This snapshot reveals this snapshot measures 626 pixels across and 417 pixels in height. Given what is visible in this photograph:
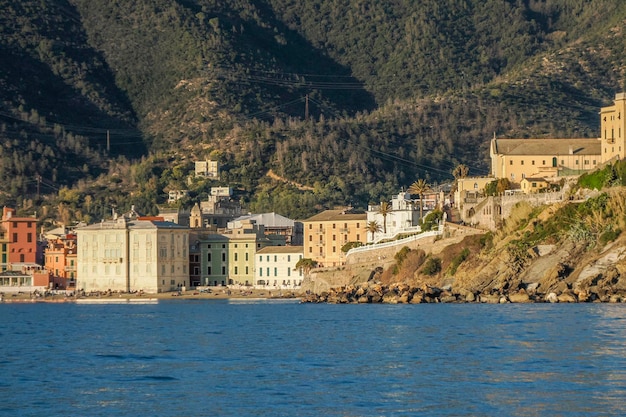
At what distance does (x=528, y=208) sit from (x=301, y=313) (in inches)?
850

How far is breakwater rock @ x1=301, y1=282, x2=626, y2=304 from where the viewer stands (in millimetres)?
96375

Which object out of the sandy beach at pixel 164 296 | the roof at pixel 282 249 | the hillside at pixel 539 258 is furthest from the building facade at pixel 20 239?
the hillside at pixel 539 258

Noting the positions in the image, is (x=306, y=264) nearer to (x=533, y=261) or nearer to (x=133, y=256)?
(x=133, y=256)

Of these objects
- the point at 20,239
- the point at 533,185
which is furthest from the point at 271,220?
the point at 533,185

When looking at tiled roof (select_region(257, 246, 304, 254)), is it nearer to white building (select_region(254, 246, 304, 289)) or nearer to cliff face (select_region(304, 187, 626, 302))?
white building (select_region(254, 246, 304, 289))

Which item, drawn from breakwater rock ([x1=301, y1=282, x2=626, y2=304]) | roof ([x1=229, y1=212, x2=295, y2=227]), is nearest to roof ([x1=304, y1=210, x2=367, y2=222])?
roof ([x1=229, y1=212, x2=295, y2=227])

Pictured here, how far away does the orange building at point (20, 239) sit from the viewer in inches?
6535

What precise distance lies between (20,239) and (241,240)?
73.7ft

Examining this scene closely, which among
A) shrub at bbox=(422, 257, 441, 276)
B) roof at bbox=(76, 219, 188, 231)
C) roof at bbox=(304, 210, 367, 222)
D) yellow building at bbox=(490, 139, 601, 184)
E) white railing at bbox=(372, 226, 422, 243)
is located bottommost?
shrub at bbox=(422, 257, 441, 276)

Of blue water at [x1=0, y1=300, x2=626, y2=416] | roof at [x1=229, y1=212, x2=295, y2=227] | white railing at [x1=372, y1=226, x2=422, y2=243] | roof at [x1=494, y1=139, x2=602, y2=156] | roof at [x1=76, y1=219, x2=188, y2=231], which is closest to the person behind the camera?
blue water at [x1=0, y1=300, x2=626, y2=416]

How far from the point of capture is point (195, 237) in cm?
16362

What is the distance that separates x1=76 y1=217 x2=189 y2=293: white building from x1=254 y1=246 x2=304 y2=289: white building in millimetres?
6769

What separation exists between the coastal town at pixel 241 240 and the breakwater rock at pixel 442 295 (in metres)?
8.75

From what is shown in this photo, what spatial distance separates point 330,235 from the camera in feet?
500
